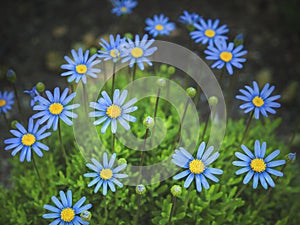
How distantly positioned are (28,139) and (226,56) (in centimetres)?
101

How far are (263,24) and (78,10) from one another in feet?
6.16

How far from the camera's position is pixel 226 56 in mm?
1864

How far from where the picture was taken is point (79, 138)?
6.47 feet

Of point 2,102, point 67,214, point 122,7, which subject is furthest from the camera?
point 122,7

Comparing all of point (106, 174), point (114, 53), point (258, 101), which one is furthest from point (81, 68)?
point (258, 101)

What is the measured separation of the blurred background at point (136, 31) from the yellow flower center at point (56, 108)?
170 cm

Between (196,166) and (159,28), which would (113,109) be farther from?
(159,28)

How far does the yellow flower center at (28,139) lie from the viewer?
1.63 meters

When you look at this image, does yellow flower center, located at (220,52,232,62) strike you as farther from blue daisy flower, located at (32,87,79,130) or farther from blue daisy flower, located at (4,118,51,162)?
blue daisy flower, located at (4,118,51,162)

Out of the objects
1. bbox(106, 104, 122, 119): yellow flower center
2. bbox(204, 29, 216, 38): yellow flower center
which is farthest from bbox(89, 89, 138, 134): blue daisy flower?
bbox(204, 29, 216, 38): yellow flower center

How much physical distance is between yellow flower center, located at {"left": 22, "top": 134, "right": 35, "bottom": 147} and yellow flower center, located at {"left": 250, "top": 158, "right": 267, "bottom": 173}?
0.93 meters

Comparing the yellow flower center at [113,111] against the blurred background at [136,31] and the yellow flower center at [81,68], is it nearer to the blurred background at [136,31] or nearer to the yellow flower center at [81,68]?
the yellow flower center at [81,68]

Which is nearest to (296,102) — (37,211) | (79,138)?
(79,138)

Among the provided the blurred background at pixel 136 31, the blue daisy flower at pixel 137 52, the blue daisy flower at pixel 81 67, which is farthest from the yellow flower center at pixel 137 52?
the blurred background at pixel 136 31
